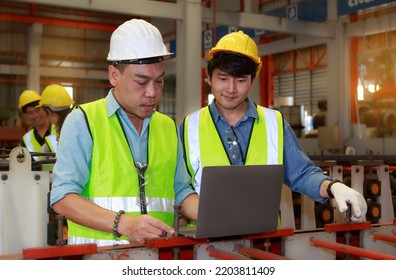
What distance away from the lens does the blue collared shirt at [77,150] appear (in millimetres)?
2104

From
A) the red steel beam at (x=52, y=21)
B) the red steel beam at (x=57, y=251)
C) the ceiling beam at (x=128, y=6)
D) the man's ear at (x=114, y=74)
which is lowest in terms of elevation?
the red steel beam at (x=57, y=251)

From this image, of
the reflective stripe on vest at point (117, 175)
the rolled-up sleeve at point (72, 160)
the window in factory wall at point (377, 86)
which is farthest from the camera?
the window in factory wall at point (377, 86)

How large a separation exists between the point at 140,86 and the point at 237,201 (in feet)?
1.98

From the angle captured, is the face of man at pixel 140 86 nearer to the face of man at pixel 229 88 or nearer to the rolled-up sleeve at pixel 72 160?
the rolled-up sleeve at pixel 72 160

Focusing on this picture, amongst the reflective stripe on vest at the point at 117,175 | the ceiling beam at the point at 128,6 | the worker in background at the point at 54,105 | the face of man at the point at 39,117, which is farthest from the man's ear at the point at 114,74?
the ceiling beam at the point at 128,6

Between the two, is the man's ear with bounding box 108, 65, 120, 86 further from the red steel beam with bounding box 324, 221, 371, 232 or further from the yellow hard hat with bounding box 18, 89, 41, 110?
the yellow hard hat with bounding box 18, 89, 41, 110

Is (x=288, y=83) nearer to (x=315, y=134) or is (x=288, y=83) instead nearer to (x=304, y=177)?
(x=315, y=134)

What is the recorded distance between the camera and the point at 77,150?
2.15 m

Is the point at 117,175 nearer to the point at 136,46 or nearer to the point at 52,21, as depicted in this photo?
the point at 136,46

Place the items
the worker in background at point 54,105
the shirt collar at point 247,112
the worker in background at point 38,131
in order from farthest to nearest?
the worker in background at point 38,131, the worker in background at point 54,105, the shirt collar at point 247,112

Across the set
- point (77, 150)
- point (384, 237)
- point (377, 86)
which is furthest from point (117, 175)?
point (377, 86)

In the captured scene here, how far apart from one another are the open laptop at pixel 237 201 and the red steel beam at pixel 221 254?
0.16ft

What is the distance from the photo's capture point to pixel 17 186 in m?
3.08
